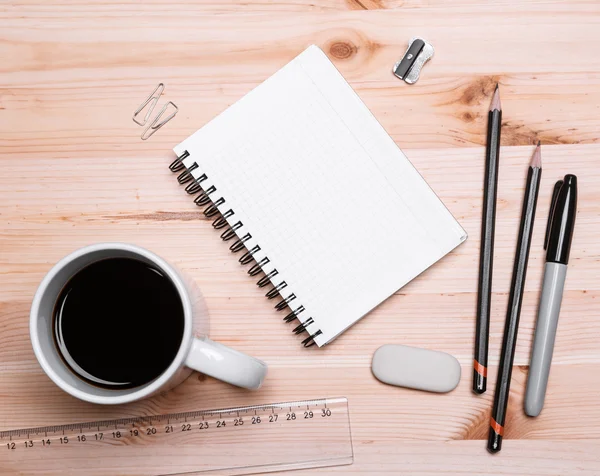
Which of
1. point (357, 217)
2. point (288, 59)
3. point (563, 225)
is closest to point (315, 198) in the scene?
point (357, 217)

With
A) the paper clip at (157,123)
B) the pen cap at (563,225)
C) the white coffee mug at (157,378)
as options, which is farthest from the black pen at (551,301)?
the paper clip at (157,123)

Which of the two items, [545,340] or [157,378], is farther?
[545,340]

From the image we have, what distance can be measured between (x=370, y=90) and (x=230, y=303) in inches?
11.7

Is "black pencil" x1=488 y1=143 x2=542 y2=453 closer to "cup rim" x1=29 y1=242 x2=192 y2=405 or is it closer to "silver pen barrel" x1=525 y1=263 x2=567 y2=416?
"silver pen barrel" x1=525 y1=263 x2=567 y2=416

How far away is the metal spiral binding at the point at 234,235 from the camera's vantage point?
2.20 feet

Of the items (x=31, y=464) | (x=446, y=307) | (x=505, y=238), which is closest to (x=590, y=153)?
(x=505, y=238)

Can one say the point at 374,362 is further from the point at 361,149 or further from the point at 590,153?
the point at 590,153

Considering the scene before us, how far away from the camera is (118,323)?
62cm

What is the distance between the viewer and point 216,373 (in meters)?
0.54

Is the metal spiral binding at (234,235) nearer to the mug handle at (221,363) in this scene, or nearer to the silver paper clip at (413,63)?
the mug handle at (221,363)

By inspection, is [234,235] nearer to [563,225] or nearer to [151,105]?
[151,105]

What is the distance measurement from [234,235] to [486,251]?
0.94ft

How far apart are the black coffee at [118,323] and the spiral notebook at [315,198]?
0.41 feet

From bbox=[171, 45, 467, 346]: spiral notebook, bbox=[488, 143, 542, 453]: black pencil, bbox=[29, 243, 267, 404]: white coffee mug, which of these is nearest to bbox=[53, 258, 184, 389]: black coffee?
bbox=[29, 243, 267, 404]: white coffee mug
